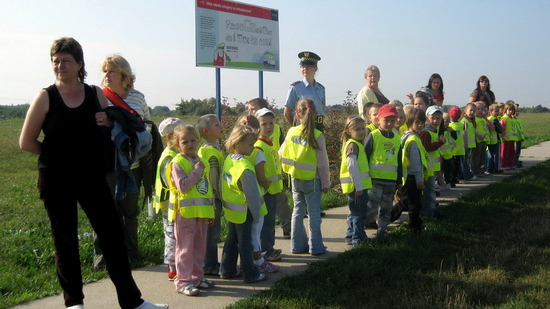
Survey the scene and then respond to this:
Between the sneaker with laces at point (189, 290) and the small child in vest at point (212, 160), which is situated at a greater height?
the small child in vest at point (212, 160)

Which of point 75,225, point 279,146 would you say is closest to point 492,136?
point 279,146

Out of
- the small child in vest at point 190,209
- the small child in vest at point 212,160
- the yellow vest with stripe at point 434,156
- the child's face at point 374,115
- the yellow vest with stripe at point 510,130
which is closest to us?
the small child in vest at point 190,209

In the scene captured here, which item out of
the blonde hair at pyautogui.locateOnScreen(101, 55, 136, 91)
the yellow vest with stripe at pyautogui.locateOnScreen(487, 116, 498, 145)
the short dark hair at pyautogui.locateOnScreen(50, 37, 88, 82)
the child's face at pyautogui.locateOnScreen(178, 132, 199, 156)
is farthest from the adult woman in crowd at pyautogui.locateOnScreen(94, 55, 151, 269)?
the yellow vest with stripe at pyautogui.locateOnScreen(487, 116, 498, 145)

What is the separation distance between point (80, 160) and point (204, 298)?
1556 millimetres

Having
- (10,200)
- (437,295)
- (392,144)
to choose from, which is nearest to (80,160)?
(437,295)

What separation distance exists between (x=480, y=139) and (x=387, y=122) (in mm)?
5872

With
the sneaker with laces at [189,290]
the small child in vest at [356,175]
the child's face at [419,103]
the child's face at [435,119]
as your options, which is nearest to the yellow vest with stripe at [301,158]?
the small child in vest at [356,175]

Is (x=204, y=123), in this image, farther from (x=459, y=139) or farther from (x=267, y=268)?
(x=459, y=139)

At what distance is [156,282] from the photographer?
507 centimetres

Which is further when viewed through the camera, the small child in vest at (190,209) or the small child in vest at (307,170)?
the small child in vest at (307,170)

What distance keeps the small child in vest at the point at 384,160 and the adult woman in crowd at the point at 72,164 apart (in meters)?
3.21

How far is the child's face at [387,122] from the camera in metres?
6.34

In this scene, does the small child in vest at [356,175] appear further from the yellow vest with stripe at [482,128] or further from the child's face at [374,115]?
the yellow vest with stripe at [482,128]

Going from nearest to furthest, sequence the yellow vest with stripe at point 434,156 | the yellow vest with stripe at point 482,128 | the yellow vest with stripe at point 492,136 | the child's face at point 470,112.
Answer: the yellow vest with stripe at point 434,156
the child's face at point 470,112
the yellow vest with stripe at point 482,128
the yellow vest with stripe at point 492,136
